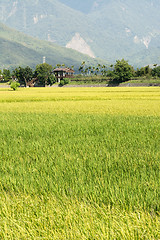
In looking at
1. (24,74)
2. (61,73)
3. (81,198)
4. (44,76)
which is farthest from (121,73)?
(81,198)

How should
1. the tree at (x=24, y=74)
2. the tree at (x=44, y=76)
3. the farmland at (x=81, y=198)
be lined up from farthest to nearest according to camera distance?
1. the tree at (x=24, y=74)
2. the tree at (x=44, y=76)
3. the farmland at (x=81, y=198)

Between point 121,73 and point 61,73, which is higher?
point 61,73

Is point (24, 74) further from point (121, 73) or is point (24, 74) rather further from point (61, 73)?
point (121, 73)

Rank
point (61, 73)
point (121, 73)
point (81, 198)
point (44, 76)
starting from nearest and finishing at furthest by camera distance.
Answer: point (81, 198) → point (121, 73) → point (44, 76) → point (61, 73)

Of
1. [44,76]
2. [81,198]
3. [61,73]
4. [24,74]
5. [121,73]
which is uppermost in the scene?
[61,73]

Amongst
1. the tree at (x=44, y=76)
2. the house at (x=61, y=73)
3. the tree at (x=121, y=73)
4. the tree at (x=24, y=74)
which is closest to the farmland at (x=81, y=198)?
the tree at (x=121, y=73)

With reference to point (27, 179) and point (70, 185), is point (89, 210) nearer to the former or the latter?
point (70, 185)

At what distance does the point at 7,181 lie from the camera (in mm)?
3455

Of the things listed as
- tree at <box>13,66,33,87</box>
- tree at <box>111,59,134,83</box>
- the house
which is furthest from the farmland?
the house

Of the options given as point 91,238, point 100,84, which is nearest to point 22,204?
point 91,238

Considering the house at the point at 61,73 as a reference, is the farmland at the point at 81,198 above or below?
below

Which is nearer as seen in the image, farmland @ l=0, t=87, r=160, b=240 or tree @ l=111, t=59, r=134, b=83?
farmland @ l=0, t=87, r=160, b=240

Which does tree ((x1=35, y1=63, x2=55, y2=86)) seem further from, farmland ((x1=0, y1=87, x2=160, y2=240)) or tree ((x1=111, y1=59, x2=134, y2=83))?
farmland ((x1=0, y1=87, x2=160, y2=240))

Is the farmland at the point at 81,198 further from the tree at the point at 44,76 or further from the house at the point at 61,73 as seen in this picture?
the house at the point at 61,73
